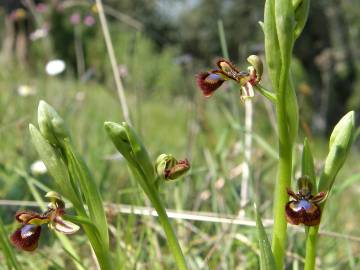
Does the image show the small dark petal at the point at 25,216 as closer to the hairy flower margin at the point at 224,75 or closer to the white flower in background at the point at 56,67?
the hairy flower margin at the point at 224,75

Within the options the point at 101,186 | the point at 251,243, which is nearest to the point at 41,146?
the point at 251,243

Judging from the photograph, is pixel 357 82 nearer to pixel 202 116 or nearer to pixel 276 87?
pixel 202 116

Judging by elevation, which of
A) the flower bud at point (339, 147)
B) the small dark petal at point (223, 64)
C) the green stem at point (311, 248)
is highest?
the small dark petal at point (223, 64)

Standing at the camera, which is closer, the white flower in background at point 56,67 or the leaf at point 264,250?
the leaf at point 264,250

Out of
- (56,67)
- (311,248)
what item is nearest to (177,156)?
(56,67)

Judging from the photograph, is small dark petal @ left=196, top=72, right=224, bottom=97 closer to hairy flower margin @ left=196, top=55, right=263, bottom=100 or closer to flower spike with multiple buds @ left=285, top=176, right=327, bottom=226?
hairy flower margin @ left=196, top=55, right=263, bottom=100

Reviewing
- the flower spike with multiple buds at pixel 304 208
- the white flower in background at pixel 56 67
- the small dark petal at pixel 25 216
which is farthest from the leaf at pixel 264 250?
the white flower in background at pixel 56 67
